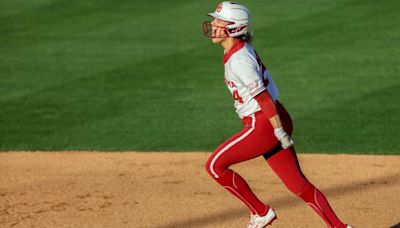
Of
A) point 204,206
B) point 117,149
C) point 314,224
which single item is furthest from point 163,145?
point 314,224

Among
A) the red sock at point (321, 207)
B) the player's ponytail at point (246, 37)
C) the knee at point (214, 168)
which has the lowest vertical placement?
the red sock at point (321, 207)

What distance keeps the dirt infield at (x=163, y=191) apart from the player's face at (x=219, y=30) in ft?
5.63

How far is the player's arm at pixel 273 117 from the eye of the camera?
7.14 meters

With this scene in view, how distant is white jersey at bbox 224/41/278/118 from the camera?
23.5 feet

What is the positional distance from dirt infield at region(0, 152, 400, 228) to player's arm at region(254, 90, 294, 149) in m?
1.31

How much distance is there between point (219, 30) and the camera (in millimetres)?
7457

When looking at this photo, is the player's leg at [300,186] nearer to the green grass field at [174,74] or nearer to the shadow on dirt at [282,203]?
the shadow on dirt at [282,203]

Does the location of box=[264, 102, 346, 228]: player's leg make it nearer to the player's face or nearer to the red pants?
the red pants

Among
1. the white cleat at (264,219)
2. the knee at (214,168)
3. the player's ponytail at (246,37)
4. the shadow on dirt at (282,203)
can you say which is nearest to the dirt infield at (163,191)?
the shadow on dirt at (282,203)

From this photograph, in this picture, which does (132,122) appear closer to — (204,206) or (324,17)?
(204,206)

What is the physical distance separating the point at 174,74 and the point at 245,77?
6886 mm

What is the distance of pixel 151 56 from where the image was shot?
1492 cm

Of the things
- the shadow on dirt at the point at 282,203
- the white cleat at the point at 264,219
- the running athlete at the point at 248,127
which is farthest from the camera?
the shadow on dirt at the point at 282,203

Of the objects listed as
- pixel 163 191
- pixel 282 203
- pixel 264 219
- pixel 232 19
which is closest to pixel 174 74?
pixel 163 191
